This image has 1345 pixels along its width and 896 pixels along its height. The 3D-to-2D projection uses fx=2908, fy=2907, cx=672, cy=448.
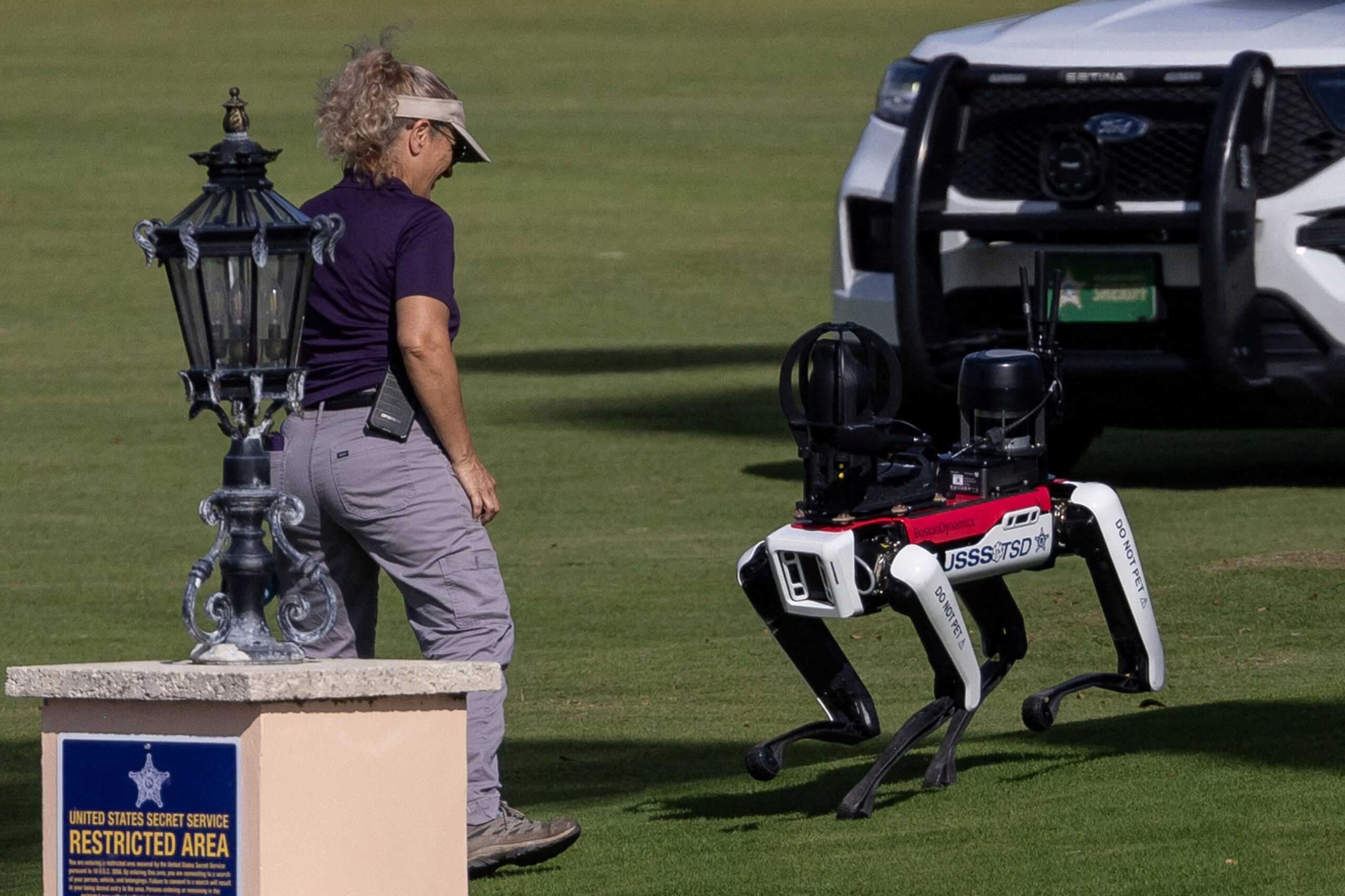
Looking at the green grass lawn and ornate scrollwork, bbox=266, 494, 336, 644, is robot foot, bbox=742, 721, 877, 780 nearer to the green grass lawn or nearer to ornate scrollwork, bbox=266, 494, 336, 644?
the green grass lawn

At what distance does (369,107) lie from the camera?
637 centimetres

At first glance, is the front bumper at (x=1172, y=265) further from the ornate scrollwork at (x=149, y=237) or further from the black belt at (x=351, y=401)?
the ornate scrollwork at (x=149, y=237)

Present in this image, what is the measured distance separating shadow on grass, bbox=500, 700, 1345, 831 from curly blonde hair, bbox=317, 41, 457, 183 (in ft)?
5.83

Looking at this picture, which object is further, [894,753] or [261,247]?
[894,753]

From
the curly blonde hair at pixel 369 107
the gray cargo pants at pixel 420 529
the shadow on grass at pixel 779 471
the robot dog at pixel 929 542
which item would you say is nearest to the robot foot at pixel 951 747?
the robot dog at pixel 929 542

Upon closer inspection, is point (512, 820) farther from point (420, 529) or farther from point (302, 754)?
point (302, 754)

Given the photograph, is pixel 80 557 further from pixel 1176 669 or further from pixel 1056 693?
pixel 1056 693

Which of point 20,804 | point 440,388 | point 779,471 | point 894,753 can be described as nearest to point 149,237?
point 440,388

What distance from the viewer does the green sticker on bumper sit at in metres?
12.1

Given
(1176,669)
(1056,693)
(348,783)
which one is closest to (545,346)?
(1176,669)

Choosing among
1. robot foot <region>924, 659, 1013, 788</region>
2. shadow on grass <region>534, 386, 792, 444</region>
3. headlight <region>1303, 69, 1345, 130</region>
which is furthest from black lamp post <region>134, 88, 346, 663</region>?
shadow on grass <region>534, 386, 792, 444</region>

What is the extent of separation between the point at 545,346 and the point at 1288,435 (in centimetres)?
715

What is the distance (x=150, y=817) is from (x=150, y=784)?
0.05m

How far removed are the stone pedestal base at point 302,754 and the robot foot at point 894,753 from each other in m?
1.70
